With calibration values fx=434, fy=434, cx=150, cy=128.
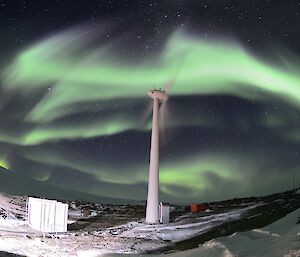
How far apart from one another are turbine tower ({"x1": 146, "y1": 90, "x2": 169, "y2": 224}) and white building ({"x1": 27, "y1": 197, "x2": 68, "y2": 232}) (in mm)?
14821

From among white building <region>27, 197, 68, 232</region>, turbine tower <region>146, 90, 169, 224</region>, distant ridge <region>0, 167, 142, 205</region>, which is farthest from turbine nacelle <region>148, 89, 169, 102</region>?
distant ridge <region>0, 167, 142, 205</region>

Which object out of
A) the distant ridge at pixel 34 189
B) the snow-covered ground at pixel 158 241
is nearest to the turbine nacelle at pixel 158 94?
the snow-covered ground at pixel 158 241

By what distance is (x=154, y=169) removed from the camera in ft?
140

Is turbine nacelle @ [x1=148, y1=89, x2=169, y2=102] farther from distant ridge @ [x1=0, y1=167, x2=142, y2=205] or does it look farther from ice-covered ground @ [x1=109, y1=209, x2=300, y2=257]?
distant ridge @ [x1=0, y1=167, x2=142, y2=205]

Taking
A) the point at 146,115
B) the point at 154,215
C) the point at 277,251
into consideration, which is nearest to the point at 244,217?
the point at 154,215

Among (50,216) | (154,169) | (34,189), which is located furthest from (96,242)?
(34,189)

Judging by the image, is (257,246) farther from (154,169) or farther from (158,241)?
(154,169)

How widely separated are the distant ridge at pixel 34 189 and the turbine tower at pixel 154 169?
40.3 m

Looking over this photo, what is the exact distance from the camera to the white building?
27469mm

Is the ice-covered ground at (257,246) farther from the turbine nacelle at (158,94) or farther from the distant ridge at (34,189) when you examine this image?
the distant ridge at (34,189)

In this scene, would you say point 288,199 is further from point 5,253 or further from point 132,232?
point 5,253

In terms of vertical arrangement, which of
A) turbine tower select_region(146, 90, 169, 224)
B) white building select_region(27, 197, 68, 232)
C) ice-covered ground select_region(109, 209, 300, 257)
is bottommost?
ice-covered ground select_region(109, 209, 300, 257)

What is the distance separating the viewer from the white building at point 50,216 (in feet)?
90.1

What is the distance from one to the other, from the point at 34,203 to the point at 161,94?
61.0 feet
